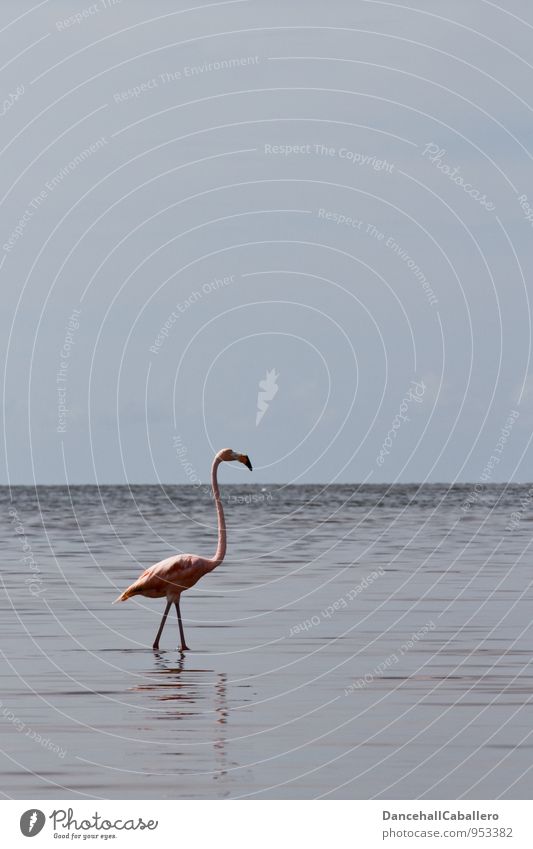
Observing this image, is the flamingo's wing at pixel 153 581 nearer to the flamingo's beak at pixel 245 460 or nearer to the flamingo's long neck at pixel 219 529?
the flamingo's long neck at pixel 219 529

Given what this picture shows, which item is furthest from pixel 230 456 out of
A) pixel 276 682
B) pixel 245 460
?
pixel 276 682

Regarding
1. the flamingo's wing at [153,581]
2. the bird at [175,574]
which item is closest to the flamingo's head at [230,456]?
the bird at [175,574]

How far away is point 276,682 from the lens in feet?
61.4

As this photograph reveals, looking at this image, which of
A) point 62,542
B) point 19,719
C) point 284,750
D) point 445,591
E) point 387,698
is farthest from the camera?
point 62,542

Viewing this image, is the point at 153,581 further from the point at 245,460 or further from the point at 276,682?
the point at 276,682

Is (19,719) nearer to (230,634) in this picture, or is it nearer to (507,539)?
(230,634)

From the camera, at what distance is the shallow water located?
13875 millimetres

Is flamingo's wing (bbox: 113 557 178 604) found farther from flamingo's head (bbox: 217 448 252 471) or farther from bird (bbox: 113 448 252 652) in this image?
flamingo's head (bbox: 217 448 252 471)

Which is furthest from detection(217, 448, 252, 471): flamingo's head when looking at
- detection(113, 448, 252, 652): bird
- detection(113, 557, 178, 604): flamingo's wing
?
detection(113, 557, 178, 604): flamingo's wing

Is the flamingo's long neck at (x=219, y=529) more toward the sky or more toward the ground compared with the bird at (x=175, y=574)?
more toward the sky

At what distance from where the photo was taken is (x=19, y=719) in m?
16.3

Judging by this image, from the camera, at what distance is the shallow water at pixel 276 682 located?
546 inches
